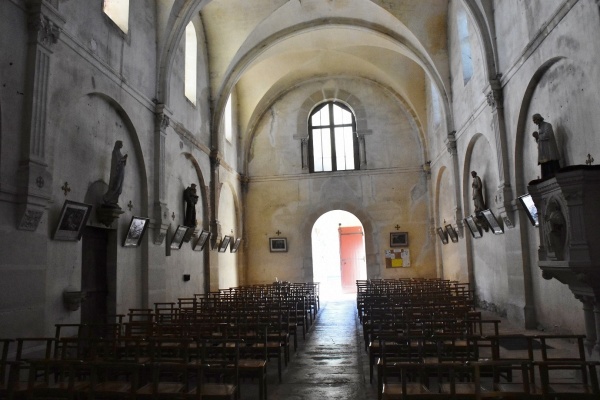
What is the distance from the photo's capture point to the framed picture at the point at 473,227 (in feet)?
42.2

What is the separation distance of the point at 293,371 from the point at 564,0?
7126 mm

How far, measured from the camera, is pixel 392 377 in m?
6.28

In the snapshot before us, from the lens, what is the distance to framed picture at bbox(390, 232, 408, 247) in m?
19.7

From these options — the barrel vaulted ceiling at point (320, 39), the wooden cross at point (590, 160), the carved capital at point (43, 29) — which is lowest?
the wooden cross at point (590, 160)

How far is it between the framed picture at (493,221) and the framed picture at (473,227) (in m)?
1.16

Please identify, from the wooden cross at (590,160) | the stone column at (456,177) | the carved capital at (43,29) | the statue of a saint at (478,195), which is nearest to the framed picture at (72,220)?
the carved capital at (43,29)

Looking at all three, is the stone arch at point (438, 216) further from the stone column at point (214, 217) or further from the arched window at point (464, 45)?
the stone column at point (214, 217)

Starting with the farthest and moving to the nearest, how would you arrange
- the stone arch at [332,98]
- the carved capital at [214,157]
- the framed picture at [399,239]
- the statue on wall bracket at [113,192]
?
1. the stone arch at [332,98]
2. the framed picture at [399,239]
3. the carved capital at [214,157]
4. the statue on wall bracket at [113,192]

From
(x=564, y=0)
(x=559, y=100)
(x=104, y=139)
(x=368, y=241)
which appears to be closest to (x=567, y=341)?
(x=559, y=100)

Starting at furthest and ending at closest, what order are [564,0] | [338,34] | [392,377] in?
[338,34]
[564,0]
[392,377]

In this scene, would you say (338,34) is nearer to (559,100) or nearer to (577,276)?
(559,100)

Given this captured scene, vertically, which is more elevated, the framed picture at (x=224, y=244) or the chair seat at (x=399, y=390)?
the framed picture at (x=224, y=244)

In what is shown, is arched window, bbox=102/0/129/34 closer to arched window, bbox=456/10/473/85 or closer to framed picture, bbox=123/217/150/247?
framed picture, bbox=123/217/150/247

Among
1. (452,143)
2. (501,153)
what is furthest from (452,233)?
(501,153)
